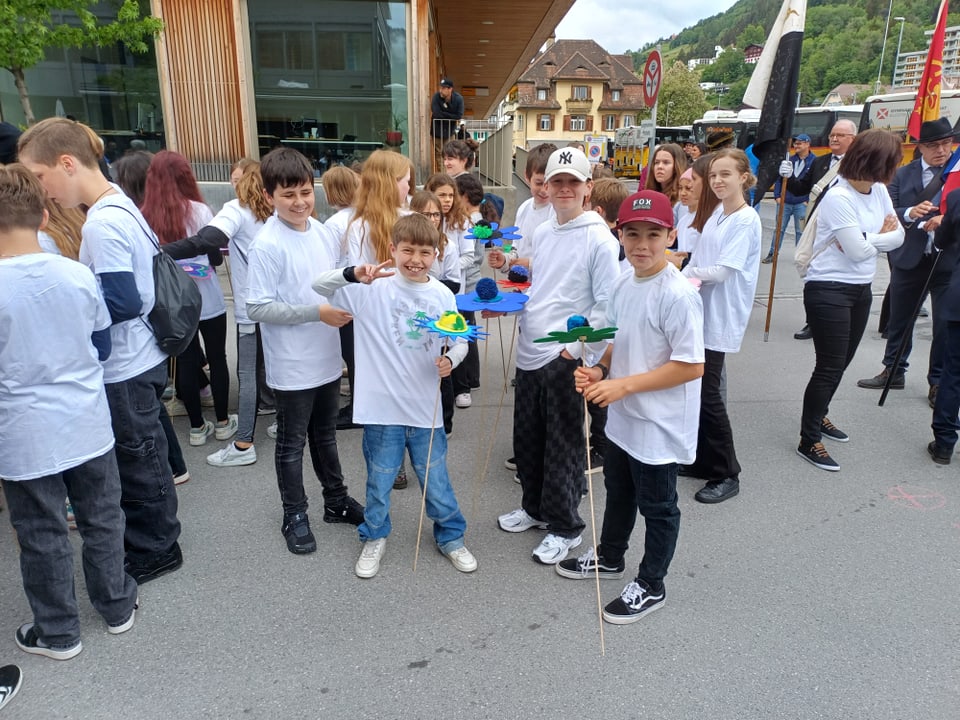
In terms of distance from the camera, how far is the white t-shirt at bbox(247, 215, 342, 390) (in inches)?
116

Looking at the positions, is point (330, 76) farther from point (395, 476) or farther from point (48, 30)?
point (395, 476)

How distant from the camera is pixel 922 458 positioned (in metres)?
4.34

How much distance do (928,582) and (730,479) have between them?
1108 mm

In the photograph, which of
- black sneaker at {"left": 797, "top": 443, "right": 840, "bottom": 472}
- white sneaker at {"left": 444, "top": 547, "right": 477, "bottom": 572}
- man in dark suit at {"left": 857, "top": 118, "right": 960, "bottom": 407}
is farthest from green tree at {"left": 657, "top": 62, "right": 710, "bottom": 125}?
white sneaker at {"left": 444, "top": 547, "right": 477, "bottom": 572}

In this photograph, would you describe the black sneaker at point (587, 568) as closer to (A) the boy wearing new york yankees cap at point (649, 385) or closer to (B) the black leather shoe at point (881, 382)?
(A) the boy wearing new york yankees cap at point (649, 385)

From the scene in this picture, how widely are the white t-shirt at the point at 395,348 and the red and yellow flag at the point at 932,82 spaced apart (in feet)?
17.8

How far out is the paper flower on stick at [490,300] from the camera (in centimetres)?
279

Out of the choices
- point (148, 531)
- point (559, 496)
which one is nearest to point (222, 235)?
point (148, 531)

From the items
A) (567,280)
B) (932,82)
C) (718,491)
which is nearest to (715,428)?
(718,491)

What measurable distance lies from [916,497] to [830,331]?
3.64 ft

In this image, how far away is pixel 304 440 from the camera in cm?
325

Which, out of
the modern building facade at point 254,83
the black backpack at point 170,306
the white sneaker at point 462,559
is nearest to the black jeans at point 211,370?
the black backpack at point 170,306

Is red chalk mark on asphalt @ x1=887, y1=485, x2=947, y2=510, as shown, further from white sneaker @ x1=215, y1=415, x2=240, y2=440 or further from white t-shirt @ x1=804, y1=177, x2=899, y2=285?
white sneaker @ x1=215, y1=415, x2=240, y2=440

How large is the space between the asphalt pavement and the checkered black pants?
11.9 inches
